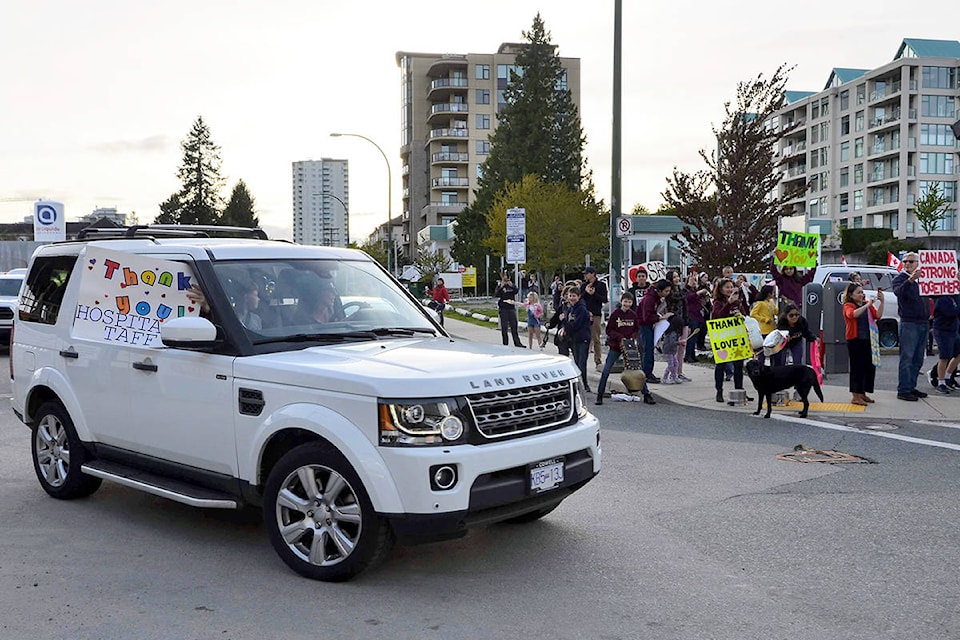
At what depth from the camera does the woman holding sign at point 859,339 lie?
12.0 metres

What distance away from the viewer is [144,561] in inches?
214

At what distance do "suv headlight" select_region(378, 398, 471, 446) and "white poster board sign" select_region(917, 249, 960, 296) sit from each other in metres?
10.3

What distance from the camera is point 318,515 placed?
5.00 metres

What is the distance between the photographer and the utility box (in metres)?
15.8

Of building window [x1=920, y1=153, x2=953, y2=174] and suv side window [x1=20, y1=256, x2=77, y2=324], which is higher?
building window [x1=920, y1=153, x2=953, y2=174]

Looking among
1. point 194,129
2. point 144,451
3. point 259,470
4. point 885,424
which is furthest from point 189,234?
point 194,129

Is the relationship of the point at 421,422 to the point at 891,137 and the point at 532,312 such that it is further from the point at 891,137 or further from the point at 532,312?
the point at 891,137

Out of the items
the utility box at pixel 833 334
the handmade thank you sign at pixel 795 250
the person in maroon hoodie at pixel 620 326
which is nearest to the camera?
the person in maroon hoodie at pixel 620 326

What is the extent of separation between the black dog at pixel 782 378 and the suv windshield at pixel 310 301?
6.32 meters

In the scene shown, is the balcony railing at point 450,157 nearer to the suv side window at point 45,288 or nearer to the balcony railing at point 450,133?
the balcony railing at point 450,133

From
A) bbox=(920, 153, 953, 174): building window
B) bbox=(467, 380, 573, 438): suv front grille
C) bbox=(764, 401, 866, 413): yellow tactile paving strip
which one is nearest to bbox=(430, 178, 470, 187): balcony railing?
bbox=(920, 153, 953, 174): building window

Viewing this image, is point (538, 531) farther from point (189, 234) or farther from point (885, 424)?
point (885, 424)

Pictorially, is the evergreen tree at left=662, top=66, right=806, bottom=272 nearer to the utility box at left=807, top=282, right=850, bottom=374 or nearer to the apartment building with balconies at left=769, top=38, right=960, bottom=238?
the utility box at left=807, top=282, right=850, bottom=374

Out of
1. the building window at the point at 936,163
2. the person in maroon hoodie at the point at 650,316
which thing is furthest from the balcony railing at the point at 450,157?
the person in maroon hoodie at the point at 650,316
